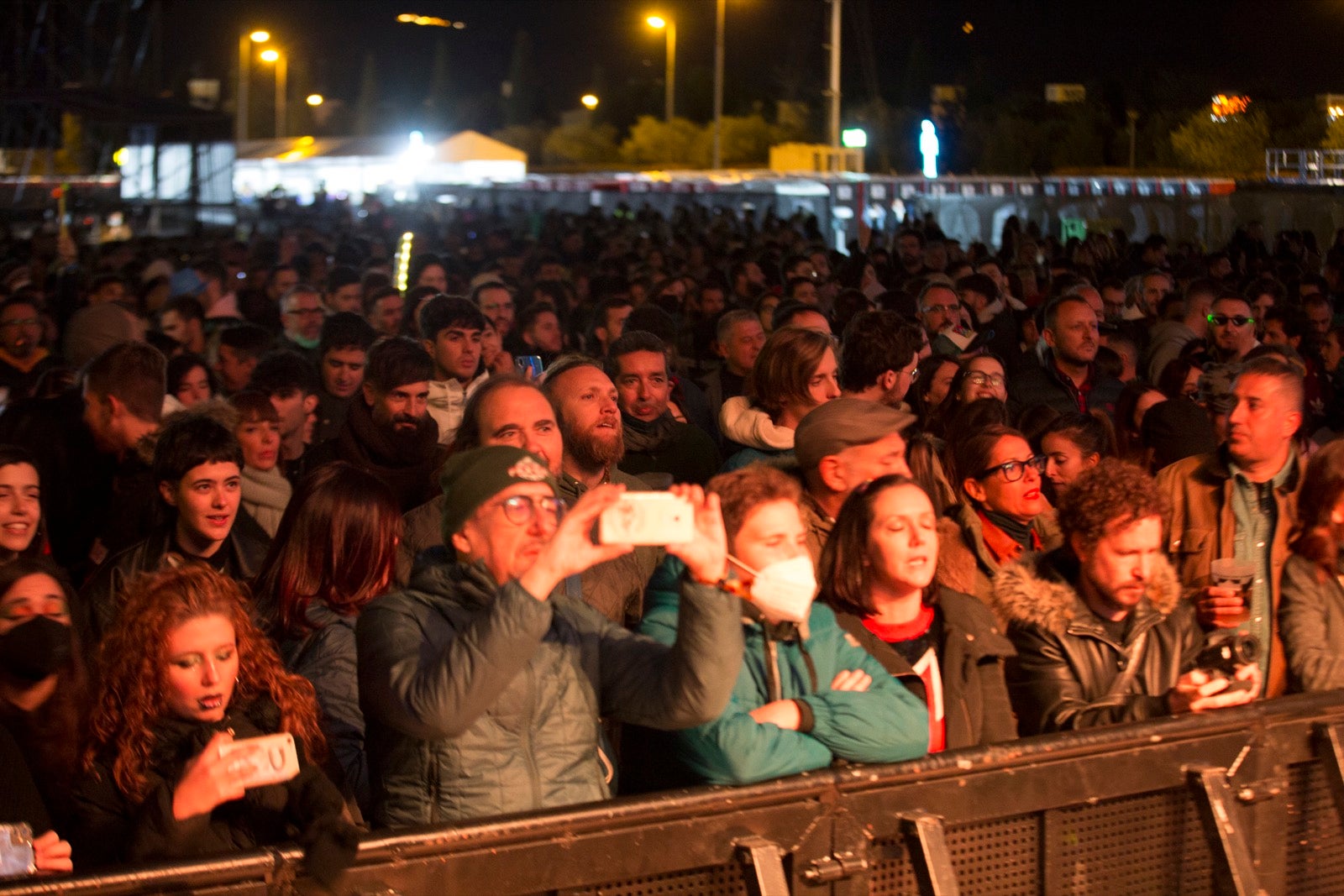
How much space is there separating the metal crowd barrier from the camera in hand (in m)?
0.14

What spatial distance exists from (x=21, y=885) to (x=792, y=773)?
1567mm

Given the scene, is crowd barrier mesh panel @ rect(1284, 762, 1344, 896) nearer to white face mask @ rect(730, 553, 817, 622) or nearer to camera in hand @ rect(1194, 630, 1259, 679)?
camera in hand @ rect(1194, 630, 1259, 679)

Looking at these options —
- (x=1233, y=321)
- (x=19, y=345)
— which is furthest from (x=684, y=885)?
(x=1233, y=321)

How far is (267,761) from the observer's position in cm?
310

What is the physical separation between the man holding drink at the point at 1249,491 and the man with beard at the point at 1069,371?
111 inches

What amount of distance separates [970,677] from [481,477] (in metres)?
1.45

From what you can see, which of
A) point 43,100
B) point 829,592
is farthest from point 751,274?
point 43,100

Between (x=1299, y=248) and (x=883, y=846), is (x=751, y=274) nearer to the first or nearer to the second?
(x=1299, y=248)

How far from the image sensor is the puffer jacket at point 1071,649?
427 centimetres

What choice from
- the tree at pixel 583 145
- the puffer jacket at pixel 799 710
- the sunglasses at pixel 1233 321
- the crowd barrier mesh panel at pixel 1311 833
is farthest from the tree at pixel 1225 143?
the tree at pixel 583 145

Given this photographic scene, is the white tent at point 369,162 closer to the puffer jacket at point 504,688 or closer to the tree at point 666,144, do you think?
the tree at point 666,144

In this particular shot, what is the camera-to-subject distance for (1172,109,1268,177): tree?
43000mm

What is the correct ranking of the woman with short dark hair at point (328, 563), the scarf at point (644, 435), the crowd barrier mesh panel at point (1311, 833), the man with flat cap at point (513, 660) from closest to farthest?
the man with flat cap at point (513, 660), the crowd barrier mesh panel at point (1311, 833), the woman with short dark hair at point (328, 563), the scarf at point (644, 435)

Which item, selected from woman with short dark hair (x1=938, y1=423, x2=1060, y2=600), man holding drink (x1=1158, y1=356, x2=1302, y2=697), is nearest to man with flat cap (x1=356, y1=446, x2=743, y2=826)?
Answer: woman with short dark hair (x1=938, y1=423, x2=1060, y2=600)
